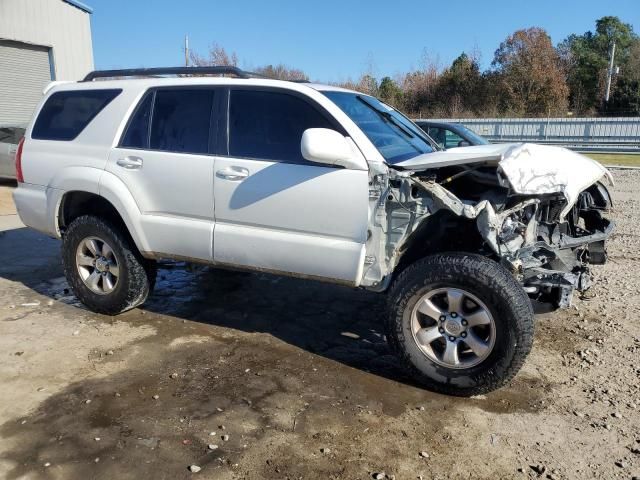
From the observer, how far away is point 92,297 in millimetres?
4922

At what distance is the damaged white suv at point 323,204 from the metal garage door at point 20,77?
1297 cm

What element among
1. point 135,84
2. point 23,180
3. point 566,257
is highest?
point 135,84

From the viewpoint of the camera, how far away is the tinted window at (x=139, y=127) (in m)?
4.53

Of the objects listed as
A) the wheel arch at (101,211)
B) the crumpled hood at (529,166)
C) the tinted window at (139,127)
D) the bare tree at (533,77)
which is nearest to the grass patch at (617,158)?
the bare tree at (533,77)

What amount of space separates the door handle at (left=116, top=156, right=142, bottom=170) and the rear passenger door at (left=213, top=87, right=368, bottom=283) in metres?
0.79

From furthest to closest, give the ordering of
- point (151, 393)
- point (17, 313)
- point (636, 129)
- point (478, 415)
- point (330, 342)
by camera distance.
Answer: point (636, 129), point (17, 313), point (330, 342), point (151, 393), point (478, 415)

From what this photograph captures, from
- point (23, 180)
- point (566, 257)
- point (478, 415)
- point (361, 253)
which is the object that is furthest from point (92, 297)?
point (566, 257)

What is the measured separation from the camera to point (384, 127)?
170 inches

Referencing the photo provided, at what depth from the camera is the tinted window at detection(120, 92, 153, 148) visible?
453cm

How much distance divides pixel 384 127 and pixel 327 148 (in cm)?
98

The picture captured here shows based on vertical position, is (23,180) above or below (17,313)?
above

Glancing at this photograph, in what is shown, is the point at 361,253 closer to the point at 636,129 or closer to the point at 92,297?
the point at 92,297

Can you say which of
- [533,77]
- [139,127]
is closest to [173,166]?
[139,127]

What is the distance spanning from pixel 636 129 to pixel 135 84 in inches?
1070
